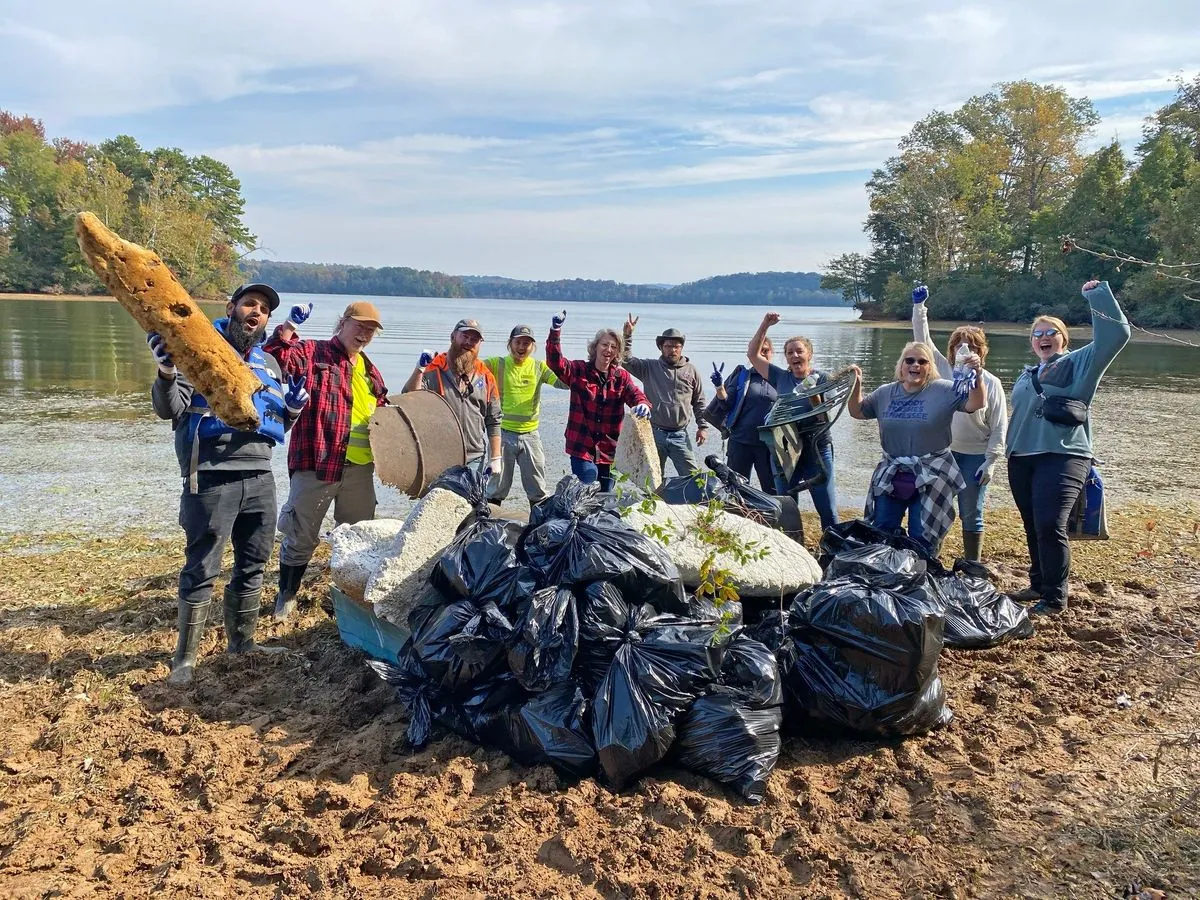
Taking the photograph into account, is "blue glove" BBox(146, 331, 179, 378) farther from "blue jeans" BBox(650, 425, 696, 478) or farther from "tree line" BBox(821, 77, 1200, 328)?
"tree line" BBox(821, 77, 1200, 328)

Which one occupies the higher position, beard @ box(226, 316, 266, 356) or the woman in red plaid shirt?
beard @ box(226, 316, 266, 356)

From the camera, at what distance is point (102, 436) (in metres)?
10.2

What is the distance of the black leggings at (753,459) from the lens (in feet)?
19.4

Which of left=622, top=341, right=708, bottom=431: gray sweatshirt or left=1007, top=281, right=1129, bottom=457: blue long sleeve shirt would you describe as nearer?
left=1007, top=281, right=1129, bottom=457: blue long sleeve shirt

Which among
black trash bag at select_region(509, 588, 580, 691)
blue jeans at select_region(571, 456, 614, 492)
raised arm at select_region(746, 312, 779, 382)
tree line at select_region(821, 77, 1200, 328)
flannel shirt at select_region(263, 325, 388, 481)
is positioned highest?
tree line at select_region(821, 77, 1200, 328)

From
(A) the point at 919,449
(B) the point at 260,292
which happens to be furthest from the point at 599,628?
(A) the point at 919,449

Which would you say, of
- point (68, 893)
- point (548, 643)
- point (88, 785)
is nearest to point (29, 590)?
point (88, 785)

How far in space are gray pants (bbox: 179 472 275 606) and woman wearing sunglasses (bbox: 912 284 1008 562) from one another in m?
3.89

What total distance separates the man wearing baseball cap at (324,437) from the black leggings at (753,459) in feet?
8.73

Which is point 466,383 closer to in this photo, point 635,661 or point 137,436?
point 635,661

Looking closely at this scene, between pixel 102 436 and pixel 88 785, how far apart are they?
28.6 feet

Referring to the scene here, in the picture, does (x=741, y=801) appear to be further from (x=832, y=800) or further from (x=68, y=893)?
(x=68, y=893)

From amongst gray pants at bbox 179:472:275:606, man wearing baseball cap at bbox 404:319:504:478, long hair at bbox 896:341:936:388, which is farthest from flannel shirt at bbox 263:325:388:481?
long hair at bbox 896:341:936:388

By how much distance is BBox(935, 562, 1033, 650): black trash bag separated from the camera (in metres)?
4.00
